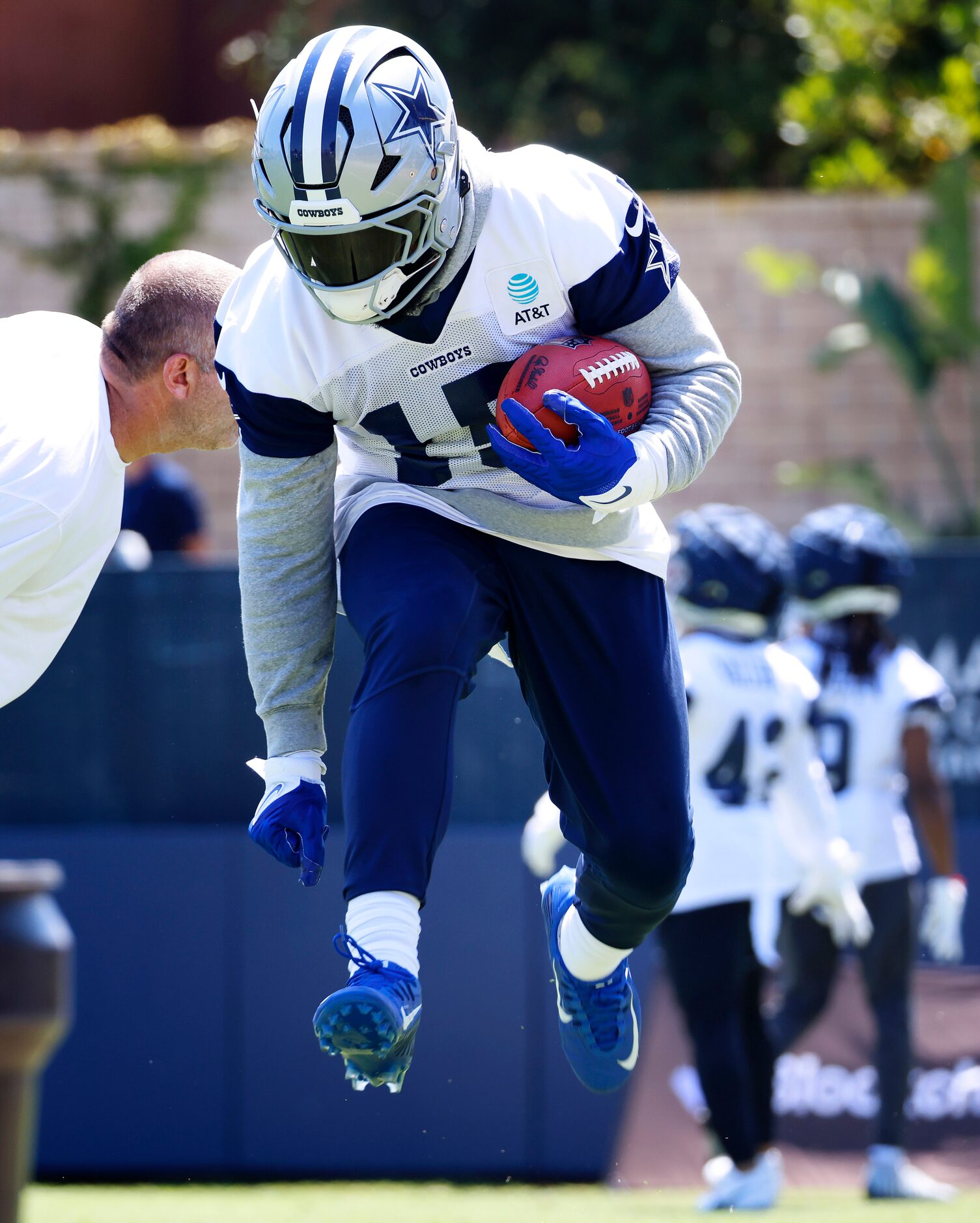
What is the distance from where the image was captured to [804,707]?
602 cm

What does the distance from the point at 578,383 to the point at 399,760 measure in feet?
2.53

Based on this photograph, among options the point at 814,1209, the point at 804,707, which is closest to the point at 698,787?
the point at 804,707

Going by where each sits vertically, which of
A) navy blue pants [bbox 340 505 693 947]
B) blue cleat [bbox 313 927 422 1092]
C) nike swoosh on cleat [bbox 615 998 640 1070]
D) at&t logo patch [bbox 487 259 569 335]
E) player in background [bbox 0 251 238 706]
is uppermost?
at&t logo patch [bbox 487 259 569 335]

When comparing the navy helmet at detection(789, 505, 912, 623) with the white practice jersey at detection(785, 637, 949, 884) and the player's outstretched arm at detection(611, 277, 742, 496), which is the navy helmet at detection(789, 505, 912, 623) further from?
the player's outstretched arm at detection(611, 277, 742, 496)

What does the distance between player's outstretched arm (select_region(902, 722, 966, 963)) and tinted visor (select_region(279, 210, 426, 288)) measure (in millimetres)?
3955

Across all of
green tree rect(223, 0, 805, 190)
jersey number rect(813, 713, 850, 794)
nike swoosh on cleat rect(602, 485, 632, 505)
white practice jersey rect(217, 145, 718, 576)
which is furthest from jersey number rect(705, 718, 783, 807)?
green tree rect(223, 0, 805, 190)

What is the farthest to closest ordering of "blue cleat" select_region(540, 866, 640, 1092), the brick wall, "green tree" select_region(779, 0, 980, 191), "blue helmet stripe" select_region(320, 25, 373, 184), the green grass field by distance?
"green tree" select_region(779, 0, 980, 191) → the brick wall → the green grass field → "blue cleat" select_region(540, 866, 640, 1092) → "blue helmet stripe" select_region(320, 25, 373, 184)

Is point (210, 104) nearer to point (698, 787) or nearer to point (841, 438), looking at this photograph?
point (841, 438)

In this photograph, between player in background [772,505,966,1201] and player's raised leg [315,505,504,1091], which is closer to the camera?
player's raised leg [315,505,504,1091]

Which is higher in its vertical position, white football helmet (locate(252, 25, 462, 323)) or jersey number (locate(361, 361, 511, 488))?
white football helmet (locate(252, 25, 462, 323))

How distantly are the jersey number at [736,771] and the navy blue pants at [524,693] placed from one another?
2.42 metres

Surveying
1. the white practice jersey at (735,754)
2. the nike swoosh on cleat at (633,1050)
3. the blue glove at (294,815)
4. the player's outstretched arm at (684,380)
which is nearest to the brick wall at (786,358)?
the white practice jersey at (735,754)

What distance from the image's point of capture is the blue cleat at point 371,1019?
2.82 meters

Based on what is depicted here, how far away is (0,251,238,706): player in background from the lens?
3.37 meters
